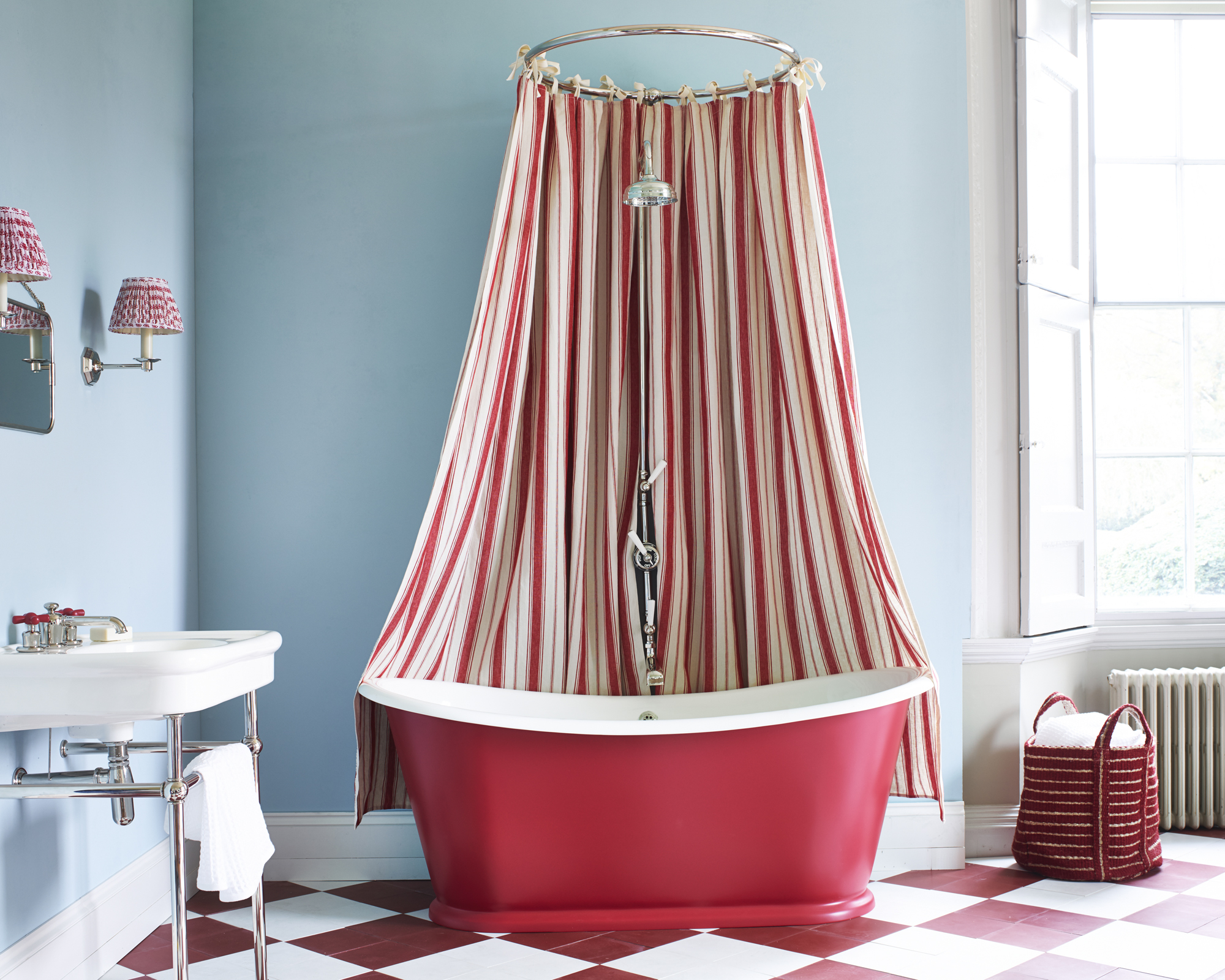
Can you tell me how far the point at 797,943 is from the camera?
2.42 meters

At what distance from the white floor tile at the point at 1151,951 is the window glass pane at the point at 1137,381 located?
1.68 metres

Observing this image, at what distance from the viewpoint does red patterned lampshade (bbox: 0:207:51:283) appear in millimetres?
1780

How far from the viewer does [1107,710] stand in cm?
346

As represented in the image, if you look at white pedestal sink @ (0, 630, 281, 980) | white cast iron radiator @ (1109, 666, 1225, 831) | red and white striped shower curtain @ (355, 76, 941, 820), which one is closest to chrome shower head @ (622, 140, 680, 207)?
red and white striped shower curtain @ (355, 76, 941, 820)

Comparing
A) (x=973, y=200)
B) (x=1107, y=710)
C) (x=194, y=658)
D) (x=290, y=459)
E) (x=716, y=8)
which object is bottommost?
(x=1107, y=710)

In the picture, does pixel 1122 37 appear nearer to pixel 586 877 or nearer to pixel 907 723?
pixel 907 723

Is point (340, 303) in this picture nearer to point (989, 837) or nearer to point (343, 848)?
point (343, 848)

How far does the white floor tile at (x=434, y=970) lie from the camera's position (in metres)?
2.25

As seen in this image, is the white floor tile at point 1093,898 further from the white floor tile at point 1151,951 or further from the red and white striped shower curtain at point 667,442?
the red and white striped shower curtain at point 667,442

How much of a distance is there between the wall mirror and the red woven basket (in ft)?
8.67

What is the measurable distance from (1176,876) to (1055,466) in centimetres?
122

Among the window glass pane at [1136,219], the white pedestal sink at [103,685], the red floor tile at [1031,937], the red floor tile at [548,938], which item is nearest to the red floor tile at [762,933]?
the red floor tile at [548,938]

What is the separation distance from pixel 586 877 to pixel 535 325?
1473 millimetres

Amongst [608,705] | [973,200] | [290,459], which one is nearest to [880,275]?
[973,200]
